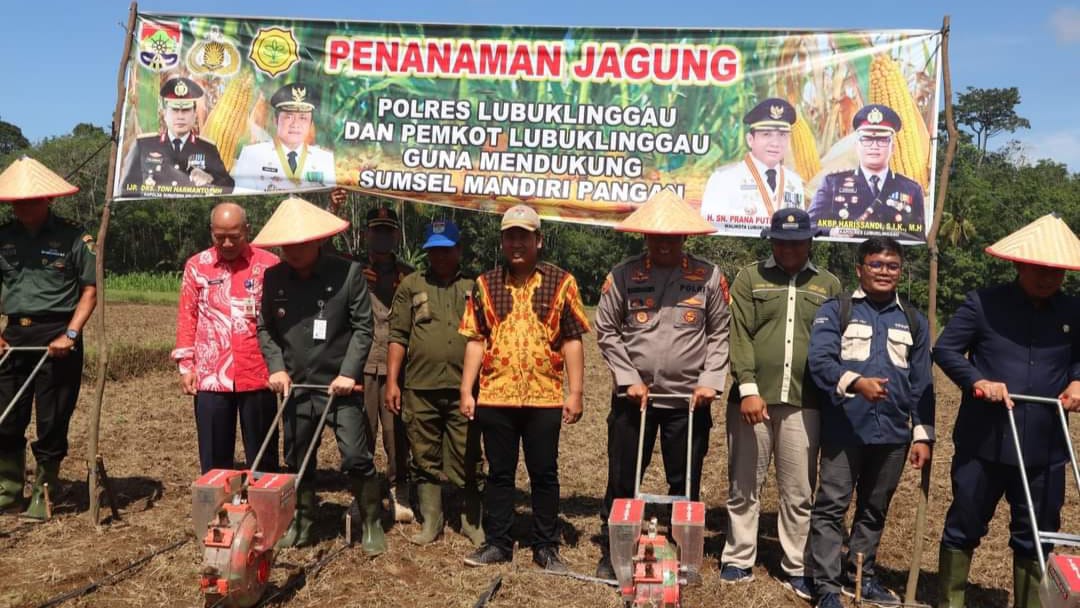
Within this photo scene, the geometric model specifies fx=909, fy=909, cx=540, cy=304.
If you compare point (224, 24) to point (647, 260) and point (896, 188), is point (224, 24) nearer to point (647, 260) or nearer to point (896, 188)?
point (647, 260)

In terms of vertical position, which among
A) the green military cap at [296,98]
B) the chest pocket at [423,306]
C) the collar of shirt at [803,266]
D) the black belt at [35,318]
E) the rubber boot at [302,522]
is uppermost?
the green military cap at [296,98]

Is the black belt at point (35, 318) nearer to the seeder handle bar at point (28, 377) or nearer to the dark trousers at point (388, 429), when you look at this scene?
the seeder handle bar at point (28, 377)

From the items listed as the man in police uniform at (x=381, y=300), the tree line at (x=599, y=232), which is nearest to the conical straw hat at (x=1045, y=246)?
the man in police uniform at (x=381, y=300)

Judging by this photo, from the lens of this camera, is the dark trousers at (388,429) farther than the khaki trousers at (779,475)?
Yes

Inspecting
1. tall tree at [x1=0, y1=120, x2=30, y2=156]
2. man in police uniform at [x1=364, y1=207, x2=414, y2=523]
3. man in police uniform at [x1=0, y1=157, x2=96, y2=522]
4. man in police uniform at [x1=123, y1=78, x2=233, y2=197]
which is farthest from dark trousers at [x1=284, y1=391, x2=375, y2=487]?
tall tree at [x1=0, y1=120, x2=30, y2=156]

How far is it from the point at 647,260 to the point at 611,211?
38.2 inches

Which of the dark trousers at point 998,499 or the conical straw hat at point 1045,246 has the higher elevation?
the conical straw hat at point 1045,246

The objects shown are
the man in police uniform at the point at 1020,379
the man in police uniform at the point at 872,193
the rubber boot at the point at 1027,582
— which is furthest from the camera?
the man in police uniform at the point at 872,193

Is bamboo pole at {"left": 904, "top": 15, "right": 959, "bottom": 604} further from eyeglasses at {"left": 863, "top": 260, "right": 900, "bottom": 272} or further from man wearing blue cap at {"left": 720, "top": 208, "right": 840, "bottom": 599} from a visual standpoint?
man wearing blue cap at {"left": 720, "top": 208, "right": 840, "bottom": 599}

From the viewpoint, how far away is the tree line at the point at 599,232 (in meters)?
43.2

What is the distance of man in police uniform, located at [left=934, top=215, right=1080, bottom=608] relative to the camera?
4.34 meters

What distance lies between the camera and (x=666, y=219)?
491cm

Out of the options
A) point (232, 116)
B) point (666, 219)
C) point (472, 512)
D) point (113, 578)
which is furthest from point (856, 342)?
point (232, 116)

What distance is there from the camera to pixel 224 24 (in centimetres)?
622
